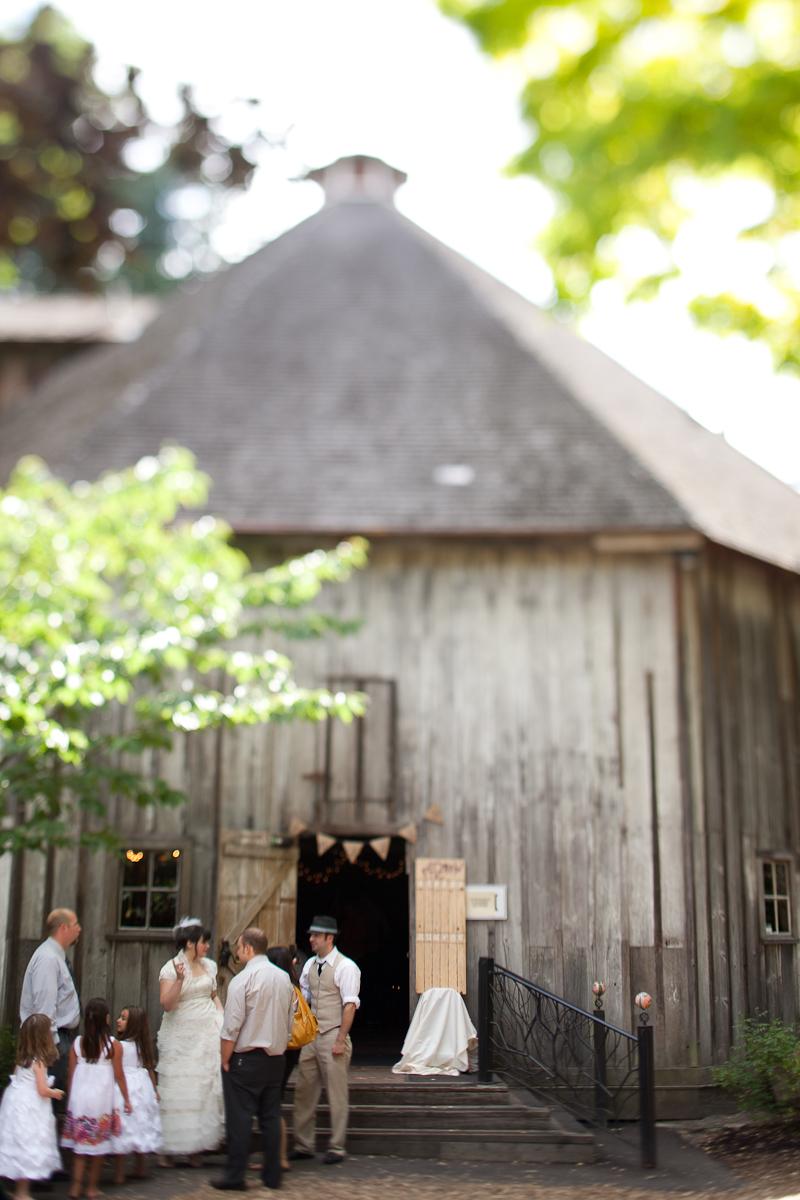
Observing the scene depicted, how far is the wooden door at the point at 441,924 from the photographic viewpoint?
36.1ft

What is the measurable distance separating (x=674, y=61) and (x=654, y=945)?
808 centimetres

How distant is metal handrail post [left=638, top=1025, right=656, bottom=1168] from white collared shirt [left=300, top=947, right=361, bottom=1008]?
208 centimetres

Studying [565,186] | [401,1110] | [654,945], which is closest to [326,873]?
[654,945]

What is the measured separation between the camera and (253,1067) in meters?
7.50

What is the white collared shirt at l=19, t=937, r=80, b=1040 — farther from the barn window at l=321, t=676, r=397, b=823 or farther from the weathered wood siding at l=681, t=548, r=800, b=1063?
the weathered wood siding at l=681, t=548, r=800, b=1063

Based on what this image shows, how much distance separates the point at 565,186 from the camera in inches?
215

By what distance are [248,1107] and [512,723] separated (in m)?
5.05

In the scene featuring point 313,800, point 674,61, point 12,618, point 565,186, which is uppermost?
point 674,61

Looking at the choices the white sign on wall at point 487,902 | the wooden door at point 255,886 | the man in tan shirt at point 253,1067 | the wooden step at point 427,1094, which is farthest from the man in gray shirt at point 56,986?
the white sign on wall at point 487,902

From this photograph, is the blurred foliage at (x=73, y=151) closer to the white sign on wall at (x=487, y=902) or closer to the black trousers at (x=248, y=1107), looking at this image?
the white sign on wall at (x=487, y=902)

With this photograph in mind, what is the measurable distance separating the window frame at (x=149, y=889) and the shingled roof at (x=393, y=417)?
305 cm

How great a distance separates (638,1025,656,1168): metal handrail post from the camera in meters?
8.55

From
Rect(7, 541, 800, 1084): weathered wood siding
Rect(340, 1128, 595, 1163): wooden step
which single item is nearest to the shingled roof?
Rect(7, 541, 800, 1084): weathered wood siding

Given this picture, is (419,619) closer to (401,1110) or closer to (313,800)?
(313,800)
